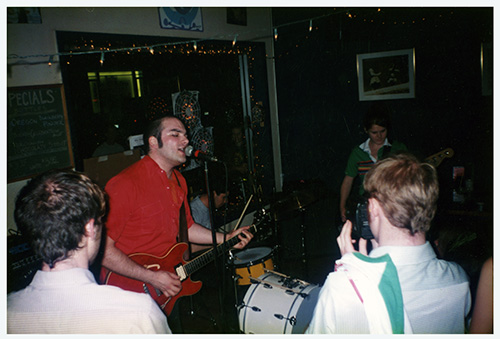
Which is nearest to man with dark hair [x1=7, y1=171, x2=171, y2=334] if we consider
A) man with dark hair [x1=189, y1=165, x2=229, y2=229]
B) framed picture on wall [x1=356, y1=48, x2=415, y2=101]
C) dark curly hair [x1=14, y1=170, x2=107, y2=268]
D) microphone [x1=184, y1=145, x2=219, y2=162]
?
dark curly hair [x1=14, y1=170, x2=107, y2=268]

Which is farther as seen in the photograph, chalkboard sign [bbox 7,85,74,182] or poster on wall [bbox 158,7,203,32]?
poster on wall [bbox 158,7,203,32]

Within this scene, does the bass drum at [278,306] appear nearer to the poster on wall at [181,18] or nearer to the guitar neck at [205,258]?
the guitar neck at [205,258]

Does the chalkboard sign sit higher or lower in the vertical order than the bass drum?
higher

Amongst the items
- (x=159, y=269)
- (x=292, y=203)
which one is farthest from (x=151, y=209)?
(x=292, y=203)

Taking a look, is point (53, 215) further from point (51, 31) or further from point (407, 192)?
point (51, 31)

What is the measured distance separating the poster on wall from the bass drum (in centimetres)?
268

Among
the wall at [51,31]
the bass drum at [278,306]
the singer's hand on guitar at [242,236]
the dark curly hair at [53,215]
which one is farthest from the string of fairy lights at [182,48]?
the bass drum at [278,306]

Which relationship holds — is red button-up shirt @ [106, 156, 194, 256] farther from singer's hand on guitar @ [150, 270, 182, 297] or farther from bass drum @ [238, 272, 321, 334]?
bass drum @ [238, 272, 321, 334]

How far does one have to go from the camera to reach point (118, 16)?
10.0 ft

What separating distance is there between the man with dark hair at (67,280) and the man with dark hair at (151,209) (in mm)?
910

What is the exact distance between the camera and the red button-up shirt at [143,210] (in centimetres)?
217

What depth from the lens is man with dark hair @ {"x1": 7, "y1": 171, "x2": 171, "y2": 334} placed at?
3.60 feet

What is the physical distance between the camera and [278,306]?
2238 millimetres

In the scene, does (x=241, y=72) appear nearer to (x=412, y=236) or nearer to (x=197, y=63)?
(x=197, y=63)
